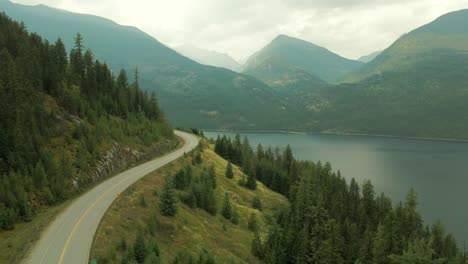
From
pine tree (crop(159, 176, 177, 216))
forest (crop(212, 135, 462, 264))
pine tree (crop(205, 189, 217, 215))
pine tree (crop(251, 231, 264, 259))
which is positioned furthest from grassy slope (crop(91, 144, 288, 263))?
forest (crop(212, 135, 462, 264))

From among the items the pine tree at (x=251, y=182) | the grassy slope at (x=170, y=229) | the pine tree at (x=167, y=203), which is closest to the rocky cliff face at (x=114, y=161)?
the grassy slope at (x=170, y=229)

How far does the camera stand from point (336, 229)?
66.2m

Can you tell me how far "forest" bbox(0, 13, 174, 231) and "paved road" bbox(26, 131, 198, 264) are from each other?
13.1 feet

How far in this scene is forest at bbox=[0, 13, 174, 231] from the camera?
4838 centimetres

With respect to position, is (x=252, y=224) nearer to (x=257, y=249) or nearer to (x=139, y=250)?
(x=257, y=249)

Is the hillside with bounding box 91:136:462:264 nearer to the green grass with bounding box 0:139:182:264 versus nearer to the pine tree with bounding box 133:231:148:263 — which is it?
the pine tree with bounding box 133:231:148:263

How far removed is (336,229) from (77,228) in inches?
1833

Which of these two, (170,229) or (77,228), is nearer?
(77,228)

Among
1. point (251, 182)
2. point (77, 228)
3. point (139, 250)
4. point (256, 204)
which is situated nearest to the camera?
point (139, 250)

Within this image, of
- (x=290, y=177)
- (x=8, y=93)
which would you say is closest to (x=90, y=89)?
(x=8, y=93)

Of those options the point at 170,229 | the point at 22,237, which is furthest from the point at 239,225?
the point at 22,237

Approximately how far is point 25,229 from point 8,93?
28.0 m

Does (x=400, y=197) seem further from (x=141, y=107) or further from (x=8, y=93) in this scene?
(x=8, y=93)

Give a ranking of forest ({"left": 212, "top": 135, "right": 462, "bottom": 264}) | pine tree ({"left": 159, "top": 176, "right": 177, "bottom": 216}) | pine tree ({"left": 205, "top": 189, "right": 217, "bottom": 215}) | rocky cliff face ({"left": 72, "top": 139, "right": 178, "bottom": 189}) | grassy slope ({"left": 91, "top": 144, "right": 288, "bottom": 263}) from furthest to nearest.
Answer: pine tree ({"left": 205, "top": 189, "right": 217, "bottom": 215}) < forest ({"left": 212, "top": 135, "right": 462, "bottom": 264}) < rocky cliff face ({"left": 72, "top": 139, "right": 178, "bottom": 189}) < pine tree ({"left": 159, "top": 176, "right": 177, "bottom": 216}) < grassy slope ({"left": 91, "top": 144, "right": 288, "bottom": 263})
